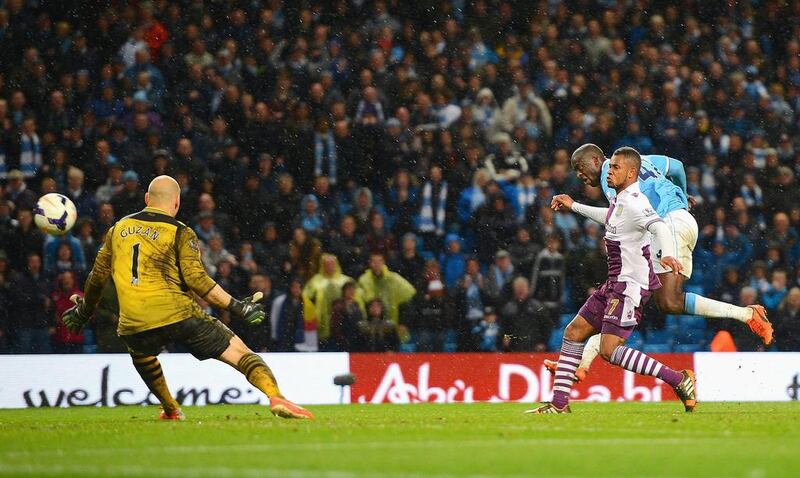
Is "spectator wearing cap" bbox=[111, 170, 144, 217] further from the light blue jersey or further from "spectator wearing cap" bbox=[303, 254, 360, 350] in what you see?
the light blue jersey

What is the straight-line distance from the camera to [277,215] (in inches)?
737

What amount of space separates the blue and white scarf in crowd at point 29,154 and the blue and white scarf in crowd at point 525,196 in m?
6.70

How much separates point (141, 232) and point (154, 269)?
30cm

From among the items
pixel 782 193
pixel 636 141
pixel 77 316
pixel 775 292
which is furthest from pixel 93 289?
pixel 782 193

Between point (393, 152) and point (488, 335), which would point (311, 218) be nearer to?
point (393, 152)

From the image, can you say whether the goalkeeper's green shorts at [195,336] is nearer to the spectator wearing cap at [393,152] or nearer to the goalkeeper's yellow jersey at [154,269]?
the goalkeeper's yellow jersey at [154,269]

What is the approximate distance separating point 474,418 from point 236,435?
9.35 ft

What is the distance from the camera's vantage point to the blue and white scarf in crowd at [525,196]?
19406 mm

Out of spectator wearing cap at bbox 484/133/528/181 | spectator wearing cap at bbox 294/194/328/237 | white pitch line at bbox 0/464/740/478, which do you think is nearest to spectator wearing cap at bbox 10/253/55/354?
spectator wearing cap at bbox 294/194/328/237

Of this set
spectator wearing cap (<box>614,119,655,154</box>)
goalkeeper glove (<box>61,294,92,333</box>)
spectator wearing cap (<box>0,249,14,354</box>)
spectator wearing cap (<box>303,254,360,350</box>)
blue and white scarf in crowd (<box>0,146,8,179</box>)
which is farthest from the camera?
spectator wearing cap (<box>614,119,655,154</box>)

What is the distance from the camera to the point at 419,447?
7.98 m

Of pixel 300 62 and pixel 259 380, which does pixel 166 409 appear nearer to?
pixel 259 380

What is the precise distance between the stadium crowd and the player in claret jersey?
255 inches

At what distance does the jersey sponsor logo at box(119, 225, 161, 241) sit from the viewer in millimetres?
10219
